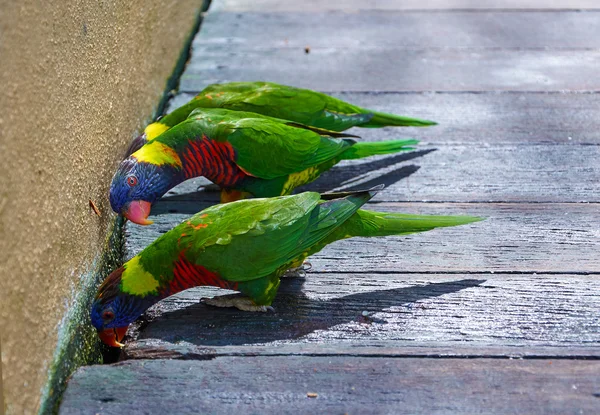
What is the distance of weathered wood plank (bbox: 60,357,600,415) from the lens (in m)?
1.39

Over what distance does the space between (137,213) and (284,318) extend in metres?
0.54

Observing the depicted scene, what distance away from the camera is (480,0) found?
12.6ft

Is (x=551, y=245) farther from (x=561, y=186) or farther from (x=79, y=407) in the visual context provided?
(x=79, y=407)

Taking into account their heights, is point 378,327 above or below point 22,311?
below

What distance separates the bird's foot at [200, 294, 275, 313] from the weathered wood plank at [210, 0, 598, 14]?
2.31m

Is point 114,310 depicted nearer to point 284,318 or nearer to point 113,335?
point 113,335

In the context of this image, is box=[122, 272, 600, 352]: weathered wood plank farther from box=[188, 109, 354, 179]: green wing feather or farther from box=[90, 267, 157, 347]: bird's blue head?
box=[188, 109, 354, 179]: green wing feather

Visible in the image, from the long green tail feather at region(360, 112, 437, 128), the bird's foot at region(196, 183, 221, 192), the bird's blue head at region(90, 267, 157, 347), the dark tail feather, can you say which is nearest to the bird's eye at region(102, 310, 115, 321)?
the bird's blue head at region(90, 267, 157, 347)

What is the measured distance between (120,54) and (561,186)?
1.38 meters

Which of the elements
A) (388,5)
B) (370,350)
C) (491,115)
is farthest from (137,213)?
(388,5)

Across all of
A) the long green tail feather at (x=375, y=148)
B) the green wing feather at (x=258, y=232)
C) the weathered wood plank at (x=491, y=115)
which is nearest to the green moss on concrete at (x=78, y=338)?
the green wing feather at (x=258, y=232)

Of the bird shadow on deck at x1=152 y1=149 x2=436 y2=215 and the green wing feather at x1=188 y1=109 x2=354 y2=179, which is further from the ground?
the green wing feather at x1=188 y1=109 x2=354 y2=179

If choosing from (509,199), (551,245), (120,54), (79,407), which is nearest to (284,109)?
(120,54)

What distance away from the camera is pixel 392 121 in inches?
101
